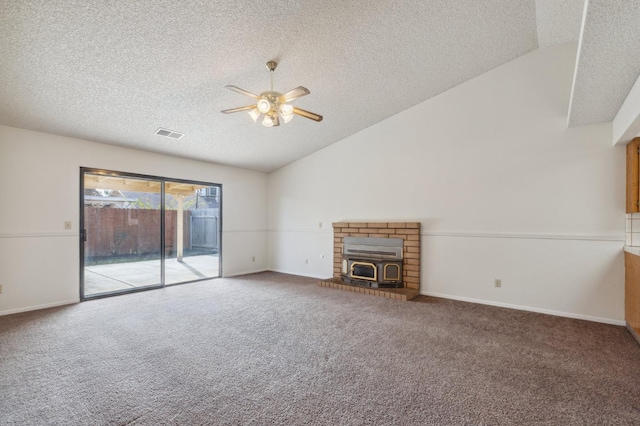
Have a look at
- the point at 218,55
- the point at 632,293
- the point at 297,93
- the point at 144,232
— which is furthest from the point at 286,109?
the point at 632,293

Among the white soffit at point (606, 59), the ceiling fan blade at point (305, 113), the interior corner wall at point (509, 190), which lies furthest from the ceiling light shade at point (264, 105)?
the interior corner wall at point (509, 190)

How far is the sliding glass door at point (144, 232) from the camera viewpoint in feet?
15.2

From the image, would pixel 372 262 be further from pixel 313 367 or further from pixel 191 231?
pixel 191 231

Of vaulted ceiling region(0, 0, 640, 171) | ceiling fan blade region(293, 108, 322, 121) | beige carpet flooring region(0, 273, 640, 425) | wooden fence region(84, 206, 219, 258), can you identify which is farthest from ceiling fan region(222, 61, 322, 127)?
wooden fence region(84, 206, 219, 258)

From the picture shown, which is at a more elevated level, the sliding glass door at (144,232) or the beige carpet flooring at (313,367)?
the sliding glass door at (144,232)

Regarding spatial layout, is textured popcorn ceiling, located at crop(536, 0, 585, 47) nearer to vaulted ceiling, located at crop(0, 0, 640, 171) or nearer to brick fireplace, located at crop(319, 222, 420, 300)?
vaulted ceiling, located at crop(0, 0, 640, 171)

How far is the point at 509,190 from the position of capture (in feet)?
13.2

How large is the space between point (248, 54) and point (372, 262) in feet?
11.5

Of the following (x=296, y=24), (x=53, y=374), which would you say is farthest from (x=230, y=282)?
(x=296, y=24)

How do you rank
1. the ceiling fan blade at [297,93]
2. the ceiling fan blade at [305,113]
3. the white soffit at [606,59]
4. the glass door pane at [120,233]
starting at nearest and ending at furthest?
the white soffit at [606,59], the ceiling fan blade at [297,93], the ceiling fan blade at [305,113], the glass door pane at [120,233]

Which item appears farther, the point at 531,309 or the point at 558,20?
the point at 531,309

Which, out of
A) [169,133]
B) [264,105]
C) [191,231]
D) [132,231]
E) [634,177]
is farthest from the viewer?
[191,231]

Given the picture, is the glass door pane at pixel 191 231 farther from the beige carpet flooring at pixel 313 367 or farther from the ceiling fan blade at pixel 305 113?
the ceiling fan blade at pixel 305 113

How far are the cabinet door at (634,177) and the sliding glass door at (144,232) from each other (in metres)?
6.34
